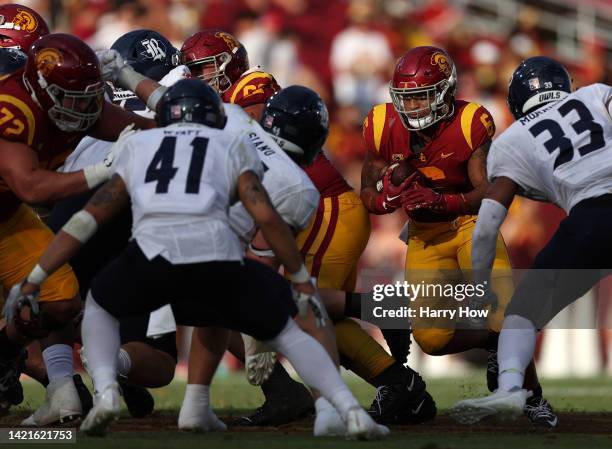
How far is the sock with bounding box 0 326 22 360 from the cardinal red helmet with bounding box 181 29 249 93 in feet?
7.13

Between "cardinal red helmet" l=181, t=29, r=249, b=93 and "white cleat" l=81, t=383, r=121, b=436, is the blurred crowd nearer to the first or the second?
"cardinal red helmet" l=181, t=29, r=249, b=93

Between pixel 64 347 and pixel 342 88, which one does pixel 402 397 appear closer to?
pixel 64 347

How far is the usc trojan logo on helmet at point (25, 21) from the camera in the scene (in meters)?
7.38

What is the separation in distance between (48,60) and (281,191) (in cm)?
133

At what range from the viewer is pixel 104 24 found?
40.3 feet

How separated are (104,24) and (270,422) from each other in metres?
7.27

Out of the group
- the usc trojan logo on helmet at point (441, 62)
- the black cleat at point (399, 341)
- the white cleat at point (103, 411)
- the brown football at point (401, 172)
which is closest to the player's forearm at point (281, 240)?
the white cleat at point (103, 411)

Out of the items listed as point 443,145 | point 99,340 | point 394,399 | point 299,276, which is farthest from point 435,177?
point 99,340

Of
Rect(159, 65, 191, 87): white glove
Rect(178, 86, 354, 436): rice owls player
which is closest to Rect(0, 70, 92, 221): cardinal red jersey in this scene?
Rect(178, 86, 354, 436): rice owls player

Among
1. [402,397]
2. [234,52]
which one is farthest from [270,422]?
[234,52]

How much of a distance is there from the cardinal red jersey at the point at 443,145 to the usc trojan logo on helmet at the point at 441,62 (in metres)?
0.23

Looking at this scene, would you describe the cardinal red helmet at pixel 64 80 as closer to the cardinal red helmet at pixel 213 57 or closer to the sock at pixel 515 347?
the cardinal red helmet at pixel 213 57

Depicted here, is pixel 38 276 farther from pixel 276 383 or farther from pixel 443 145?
pixel 443 145

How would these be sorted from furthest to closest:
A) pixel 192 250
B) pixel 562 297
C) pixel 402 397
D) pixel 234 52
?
pixel 234 52 → pixel 402 397 → pixel 562 297 → pixel 192 250
